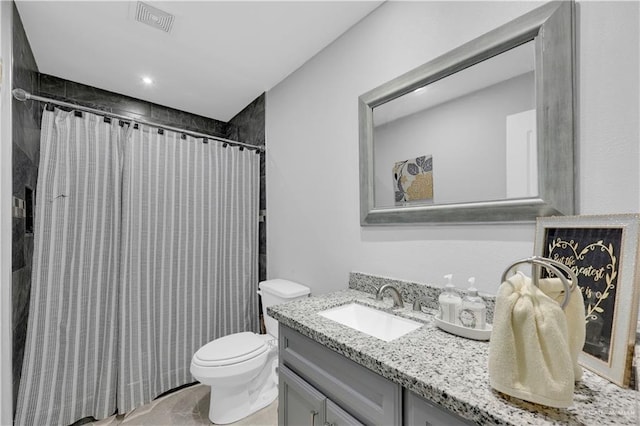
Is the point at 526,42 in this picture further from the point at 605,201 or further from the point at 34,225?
the point at 34,225

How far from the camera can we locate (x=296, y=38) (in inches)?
67.2

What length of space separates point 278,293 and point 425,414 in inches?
51.6

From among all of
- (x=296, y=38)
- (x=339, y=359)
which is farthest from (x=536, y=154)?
(x=296, y=38)

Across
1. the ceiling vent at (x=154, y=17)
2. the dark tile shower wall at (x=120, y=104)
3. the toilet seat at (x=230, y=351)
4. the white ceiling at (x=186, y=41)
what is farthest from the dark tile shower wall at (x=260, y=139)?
the ceiling vent at (x=154, y=17)

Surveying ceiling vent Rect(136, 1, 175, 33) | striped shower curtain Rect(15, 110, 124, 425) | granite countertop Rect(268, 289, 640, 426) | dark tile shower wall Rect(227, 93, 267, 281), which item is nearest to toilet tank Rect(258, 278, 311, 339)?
dark tile shower wall Rect(227, 93, 267, 281)

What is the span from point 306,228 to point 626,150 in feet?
5.06

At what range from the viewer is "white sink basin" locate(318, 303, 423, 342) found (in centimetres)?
113

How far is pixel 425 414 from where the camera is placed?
67 centimetres

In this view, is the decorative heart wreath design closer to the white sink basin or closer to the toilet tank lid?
the white sink basin

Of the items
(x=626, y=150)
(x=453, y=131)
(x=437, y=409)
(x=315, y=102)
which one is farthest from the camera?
(x=315, y=102)

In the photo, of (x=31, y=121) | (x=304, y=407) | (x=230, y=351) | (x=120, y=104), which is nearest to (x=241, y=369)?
(x=230, y=351)

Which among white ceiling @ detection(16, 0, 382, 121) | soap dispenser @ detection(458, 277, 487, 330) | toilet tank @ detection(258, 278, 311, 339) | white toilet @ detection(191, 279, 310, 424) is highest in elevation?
white ceiling @ detection(16, 0, 382, 121)

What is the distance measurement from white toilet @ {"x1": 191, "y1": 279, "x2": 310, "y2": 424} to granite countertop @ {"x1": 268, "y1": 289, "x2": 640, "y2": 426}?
77 cm

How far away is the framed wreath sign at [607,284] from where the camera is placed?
1.96 feet
